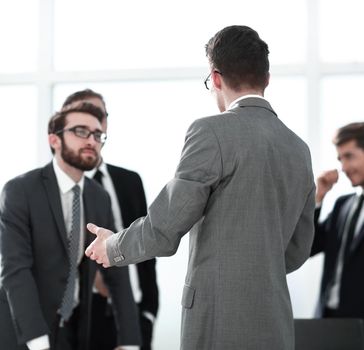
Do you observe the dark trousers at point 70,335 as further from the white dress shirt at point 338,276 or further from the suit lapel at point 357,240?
the suit lapel at point 357,240

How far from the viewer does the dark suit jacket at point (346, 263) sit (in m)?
4.38

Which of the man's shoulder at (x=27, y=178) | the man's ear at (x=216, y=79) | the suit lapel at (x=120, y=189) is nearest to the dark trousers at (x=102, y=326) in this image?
the suit lapel at (x=120, y=189)

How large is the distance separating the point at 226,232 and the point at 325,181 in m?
2.37

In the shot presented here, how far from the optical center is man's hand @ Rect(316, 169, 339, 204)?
179 inches

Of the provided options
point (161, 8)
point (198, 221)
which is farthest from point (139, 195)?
point (198, 221)

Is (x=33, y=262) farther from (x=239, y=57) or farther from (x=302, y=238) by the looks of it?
(x=239, y=57)

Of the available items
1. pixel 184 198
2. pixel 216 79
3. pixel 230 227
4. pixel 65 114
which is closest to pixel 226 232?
pixel 230 227

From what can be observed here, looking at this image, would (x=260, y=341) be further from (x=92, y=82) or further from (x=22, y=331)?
(x=92, y=82)

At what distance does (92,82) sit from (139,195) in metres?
1.23

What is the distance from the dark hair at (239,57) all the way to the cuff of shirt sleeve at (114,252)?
611 millimetres

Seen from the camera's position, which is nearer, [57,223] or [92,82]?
[57,223]

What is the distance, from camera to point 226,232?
91.4 inches

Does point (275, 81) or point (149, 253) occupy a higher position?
point (275, 81)

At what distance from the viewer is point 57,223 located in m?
3.69
